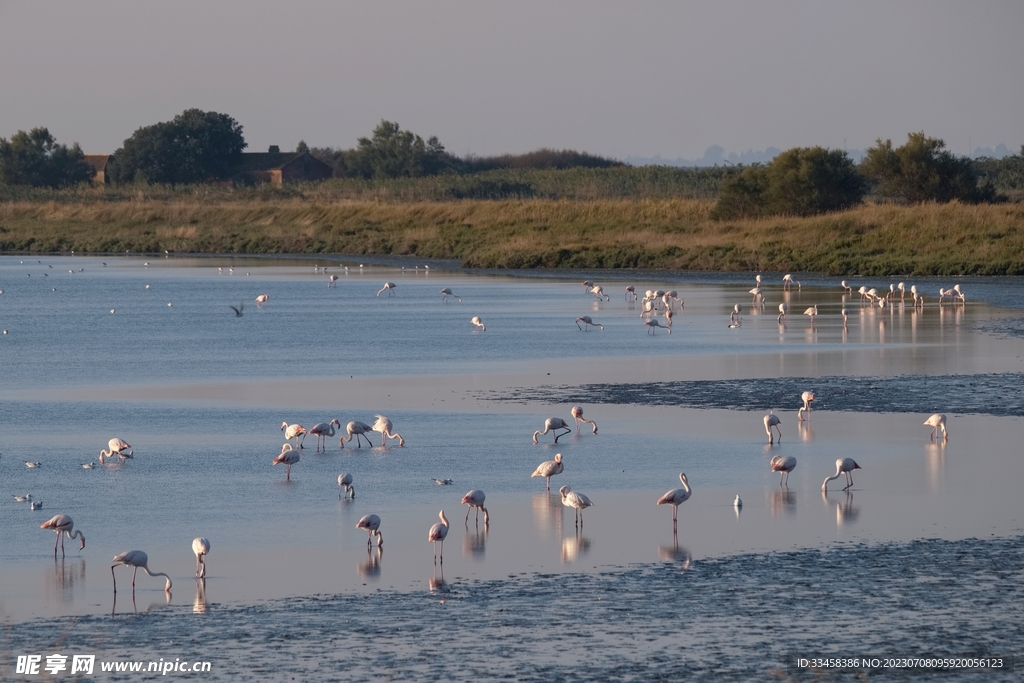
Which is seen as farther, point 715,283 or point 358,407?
point 715,283

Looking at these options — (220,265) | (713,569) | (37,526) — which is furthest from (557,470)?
(220,265)

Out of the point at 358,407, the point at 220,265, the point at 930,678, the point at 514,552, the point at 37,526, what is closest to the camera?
the point at 930,678

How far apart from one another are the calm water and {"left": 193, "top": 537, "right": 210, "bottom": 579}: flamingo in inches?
4.0

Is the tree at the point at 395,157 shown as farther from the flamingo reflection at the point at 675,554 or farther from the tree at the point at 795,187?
the flamingo reflection at the point at 675,554

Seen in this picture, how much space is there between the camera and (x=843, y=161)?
178 feet

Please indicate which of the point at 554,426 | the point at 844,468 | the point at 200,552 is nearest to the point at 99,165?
the point at 554,426

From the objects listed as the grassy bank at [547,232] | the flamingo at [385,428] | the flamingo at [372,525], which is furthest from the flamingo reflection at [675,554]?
the grassy bank at [547,232]

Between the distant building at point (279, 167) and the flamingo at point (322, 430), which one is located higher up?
the distant building at point (279, 167)

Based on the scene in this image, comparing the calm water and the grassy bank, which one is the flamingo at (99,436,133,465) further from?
the grassy bank

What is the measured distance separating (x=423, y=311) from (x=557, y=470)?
1962 cm

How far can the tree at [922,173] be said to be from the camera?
54406mm

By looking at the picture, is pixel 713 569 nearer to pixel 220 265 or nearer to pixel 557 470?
pixel 557 470

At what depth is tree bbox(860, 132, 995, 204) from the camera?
178 feet

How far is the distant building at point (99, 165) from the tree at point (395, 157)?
1824 centimetres
